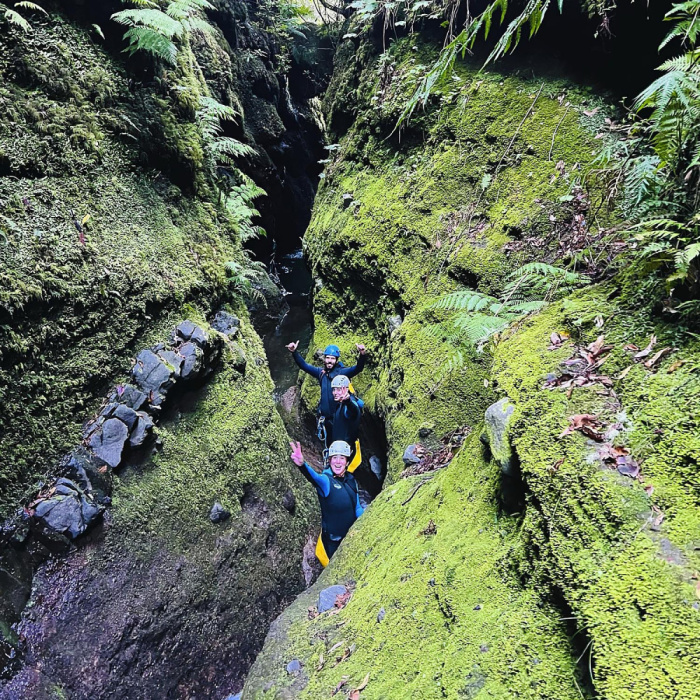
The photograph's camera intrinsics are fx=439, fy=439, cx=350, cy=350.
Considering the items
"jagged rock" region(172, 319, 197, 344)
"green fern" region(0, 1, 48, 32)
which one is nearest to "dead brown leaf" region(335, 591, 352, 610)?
"jagged rock" region(172, 319, 197, 344)

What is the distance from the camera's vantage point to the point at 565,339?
283 centimetres

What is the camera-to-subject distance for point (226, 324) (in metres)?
7.26

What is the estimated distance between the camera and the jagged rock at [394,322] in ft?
22.8

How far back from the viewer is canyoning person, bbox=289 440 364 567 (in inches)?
217

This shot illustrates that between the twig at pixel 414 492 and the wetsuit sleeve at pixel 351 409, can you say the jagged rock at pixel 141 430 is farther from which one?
the twig at pixel 414 492

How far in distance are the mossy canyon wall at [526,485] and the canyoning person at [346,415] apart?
1.81ft

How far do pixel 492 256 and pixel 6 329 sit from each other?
17.6ft

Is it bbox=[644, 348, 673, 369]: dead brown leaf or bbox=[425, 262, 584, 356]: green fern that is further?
bbox=[425, 262, 584, 356]: green fern

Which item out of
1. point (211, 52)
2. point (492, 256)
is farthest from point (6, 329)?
point (211, 52)

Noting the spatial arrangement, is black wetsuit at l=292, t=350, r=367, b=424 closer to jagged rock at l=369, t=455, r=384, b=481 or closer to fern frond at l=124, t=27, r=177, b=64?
jagged rock at l=369, t=455, r=384, b=481

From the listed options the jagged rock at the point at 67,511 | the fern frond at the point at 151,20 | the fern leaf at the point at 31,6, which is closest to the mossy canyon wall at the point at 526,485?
the jagged rock at the point at 67,511

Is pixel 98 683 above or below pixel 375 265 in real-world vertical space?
below

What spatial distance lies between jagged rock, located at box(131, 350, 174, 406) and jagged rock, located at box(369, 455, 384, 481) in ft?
11.2

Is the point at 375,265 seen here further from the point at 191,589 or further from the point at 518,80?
the point at 191,589
